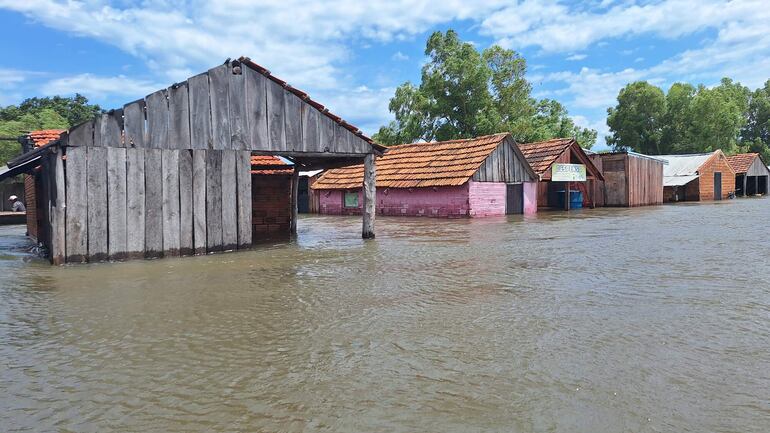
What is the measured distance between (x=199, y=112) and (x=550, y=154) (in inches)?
858

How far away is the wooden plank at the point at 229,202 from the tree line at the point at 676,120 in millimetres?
53954

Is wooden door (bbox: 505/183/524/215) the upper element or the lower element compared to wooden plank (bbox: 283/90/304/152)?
lower

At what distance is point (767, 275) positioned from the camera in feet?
24.5

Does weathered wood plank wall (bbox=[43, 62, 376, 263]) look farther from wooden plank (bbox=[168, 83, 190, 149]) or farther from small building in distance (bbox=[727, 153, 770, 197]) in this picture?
small building in distance (bbox=[727, 153, 770, 197])

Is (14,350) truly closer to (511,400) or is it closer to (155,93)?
(511,400)

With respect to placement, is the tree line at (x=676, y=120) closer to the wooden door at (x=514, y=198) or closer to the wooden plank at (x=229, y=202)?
the wooden door at (x=514, y=198)

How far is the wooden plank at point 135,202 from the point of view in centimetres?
Answer: 1009

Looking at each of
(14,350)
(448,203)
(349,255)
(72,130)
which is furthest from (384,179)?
(14,350)

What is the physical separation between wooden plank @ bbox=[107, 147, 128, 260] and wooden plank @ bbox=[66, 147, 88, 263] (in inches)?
15.2

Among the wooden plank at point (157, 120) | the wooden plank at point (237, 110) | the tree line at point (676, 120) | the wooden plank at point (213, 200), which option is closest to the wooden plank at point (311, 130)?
the wooden plank at point (237, 110)

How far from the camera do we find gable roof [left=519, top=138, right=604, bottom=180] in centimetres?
2789

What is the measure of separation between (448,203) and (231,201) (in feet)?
46.6

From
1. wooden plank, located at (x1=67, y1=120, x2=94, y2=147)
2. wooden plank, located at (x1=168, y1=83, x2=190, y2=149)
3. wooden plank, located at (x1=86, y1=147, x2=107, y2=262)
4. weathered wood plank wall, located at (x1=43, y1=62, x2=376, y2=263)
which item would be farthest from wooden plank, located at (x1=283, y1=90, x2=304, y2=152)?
wooden plank, located at (x1=67, y1=120, x2=94, y2=147)

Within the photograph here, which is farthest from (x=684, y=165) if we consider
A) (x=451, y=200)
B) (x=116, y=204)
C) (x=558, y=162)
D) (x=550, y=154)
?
(x=116, y=204)
